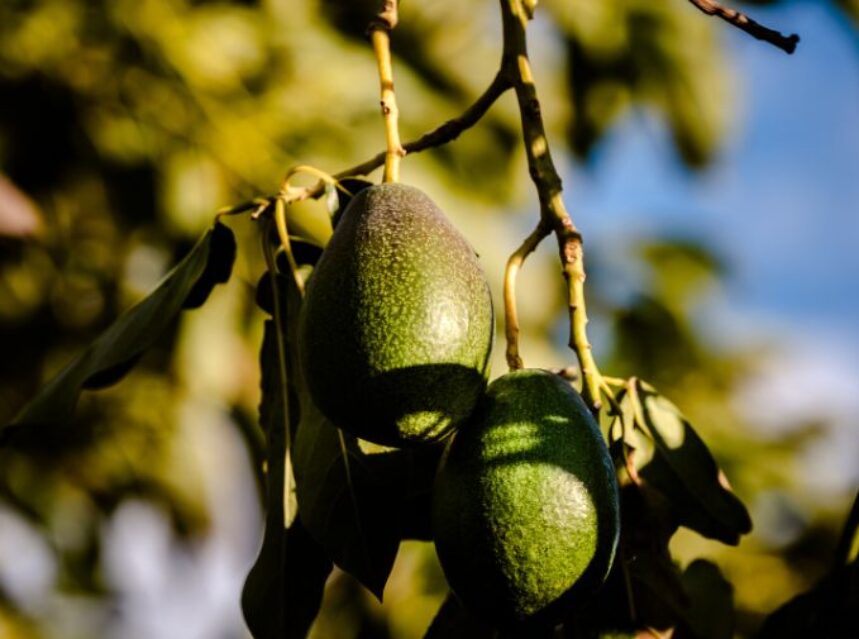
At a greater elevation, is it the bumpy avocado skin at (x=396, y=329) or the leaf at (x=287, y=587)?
the bumpy avocado skin at (x=396, y=329)

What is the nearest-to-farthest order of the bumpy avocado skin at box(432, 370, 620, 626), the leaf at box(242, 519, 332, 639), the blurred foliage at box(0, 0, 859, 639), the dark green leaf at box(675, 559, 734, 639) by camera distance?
1. the bumpy avocado skin at box(432, 370, 620, 626)
2. the leaf at box(242, 519, 332, 639)
3. the dark green leaf at box(675, 559, 734, 639)
4. the blurred foliage at box(0, 0, 859, 639)

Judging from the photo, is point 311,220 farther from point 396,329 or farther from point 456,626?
point 396,329

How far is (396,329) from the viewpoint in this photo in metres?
1.17

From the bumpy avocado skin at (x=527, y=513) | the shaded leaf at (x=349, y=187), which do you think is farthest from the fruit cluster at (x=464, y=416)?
the shaded leaf at (x=349, y=187)

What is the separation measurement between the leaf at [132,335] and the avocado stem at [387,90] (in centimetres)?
39

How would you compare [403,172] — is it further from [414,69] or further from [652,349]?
[652,349]

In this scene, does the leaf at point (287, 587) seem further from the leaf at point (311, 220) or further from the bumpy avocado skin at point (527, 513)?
the leaf at point (311, 220)

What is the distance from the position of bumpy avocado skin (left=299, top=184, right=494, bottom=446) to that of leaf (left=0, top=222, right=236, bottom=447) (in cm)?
41

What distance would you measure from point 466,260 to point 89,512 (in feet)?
8.19

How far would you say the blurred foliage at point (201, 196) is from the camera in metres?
2.86

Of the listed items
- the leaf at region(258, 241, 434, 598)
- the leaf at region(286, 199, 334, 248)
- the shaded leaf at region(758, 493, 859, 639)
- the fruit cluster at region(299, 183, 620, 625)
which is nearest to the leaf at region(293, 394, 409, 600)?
the leaf at region(258, 241, 434, 598)

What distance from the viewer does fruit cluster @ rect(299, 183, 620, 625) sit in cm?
114

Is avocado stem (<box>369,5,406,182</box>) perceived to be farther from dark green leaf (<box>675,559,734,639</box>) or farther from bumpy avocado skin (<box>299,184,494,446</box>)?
dark green leaf (<box>675,559,734,639</box>)

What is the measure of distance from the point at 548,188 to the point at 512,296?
13 centimetres
